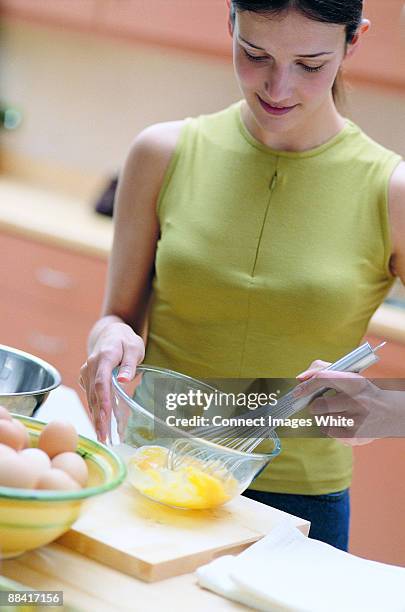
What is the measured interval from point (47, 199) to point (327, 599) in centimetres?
278

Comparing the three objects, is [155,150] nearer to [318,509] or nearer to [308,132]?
[308,132]

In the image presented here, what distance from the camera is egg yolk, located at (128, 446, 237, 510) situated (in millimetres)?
1104

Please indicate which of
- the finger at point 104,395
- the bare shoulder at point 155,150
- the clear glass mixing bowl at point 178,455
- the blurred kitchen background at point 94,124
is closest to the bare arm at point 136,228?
the bare shoulder at point 155,150

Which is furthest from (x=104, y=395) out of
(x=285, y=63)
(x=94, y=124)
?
(x=94, y=124)

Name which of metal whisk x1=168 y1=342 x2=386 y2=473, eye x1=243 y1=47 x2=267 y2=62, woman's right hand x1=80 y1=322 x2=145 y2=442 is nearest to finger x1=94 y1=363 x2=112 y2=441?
woman's right hand x1=80 y1=322 x2=145 y2=442

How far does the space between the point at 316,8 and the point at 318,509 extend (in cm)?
71

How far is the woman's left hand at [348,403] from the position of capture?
118 cm

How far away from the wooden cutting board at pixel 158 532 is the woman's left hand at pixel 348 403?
0.51 ft

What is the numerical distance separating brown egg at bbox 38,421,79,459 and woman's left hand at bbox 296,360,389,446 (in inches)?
11.6

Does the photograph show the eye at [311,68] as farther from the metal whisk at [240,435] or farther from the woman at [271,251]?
the metal whisk at [240,435]

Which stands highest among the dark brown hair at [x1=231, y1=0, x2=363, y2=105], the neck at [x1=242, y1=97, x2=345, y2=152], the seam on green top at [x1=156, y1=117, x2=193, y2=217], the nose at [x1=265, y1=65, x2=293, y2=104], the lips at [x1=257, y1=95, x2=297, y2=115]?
the dark brown hair at [x1=231, y1=0, x2=363, y2=105]

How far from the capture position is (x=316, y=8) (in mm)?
1284

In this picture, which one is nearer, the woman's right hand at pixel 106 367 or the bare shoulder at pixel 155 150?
the woman's right hand at pixel 106 367

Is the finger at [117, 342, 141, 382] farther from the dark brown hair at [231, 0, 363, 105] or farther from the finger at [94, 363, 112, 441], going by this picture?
the dark brown hair at [231, 0, 363, 105]
